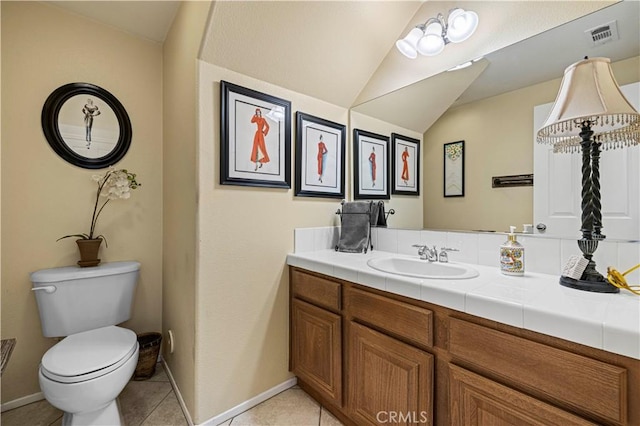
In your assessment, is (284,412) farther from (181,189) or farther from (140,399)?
(181,189)

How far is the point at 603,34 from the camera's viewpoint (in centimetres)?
113

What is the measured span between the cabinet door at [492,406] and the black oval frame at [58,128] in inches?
88.6

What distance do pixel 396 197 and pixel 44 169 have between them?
2.18 m

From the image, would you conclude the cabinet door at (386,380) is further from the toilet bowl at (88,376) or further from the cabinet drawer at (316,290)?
the toilet bowl at (88,376)

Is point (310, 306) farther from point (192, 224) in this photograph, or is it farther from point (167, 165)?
point (167, 165)

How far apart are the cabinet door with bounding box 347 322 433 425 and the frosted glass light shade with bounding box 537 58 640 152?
0.98 m

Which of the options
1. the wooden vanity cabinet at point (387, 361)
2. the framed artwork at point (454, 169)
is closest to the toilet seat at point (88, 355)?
the wooden vanity cabinet at point (387, 361)

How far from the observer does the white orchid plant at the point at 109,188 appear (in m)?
1.78

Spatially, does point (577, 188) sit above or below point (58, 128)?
below

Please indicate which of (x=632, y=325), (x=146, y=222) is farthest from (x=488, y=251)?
(x=146, y=222)

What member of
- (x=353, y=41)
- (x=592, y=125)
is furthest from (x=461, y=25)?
(x=592, y=125)

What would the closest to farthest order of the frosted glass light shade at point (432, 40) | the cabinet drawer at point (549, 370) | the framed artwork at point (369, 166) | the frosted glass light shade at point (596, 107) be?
the cabinet drawer at point (549, 370)
the frosted glass light shade at point (596, 107)
the frosted glass light shade at point (432, 40)
the framed artwork at point (369, 166)

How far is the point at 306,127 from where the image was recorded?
5.97ft

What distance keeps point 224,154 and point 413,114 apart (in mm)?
1196
